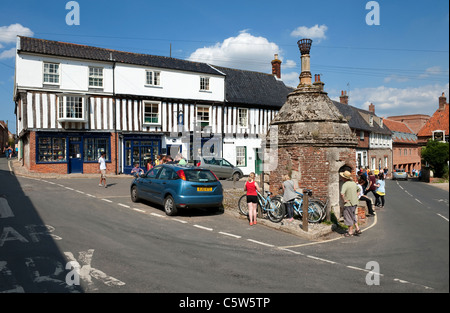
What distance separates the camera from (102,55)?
25.5m

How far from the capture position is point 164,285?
5109 millimetres

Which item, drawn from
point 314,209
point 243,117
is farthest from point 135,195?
Answer: point 243,117

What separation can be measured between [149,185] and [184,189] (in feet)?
7.19

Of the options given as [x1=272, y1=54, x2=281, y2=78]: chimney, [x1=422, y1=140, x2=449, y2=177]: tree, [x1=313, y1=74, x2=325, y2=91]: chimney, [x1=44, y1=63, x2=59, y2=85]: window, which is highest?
[x1=272, y1=54, x2=281, y2=78]: chimney

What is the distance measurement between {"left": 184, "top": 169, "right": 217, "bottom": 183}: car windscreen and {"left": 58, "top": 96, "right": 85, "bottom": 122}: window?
15.5 metres

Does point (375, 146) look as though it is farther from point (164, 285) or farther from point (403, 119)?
point (164, 285)

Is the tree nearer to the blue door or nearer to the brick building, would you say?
the blue door

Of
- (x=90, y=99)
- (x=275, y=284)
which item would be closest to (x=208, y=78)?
(x=90, y=99)

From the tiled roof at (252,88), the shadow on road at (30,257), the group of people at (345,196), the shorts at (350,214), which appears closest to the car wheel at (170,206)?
the group of people at (345,196)

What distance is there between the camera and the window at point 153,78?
26.8m

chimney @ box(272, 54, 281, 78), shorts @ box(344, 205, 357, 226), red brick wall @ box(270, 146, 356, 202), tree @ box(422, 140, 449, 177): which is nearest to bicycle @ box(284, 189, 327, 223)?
red brick wall @ box(270, 146, 356, 202)

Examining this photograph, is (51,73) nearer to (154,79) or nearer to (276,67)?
(154,79)

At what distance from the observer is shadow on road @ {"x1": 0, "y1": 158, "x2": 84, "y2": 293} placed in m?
5.08

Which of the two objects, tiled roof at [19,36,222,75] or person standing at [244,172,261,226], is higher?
tiled roof at [19,36,222,75]
